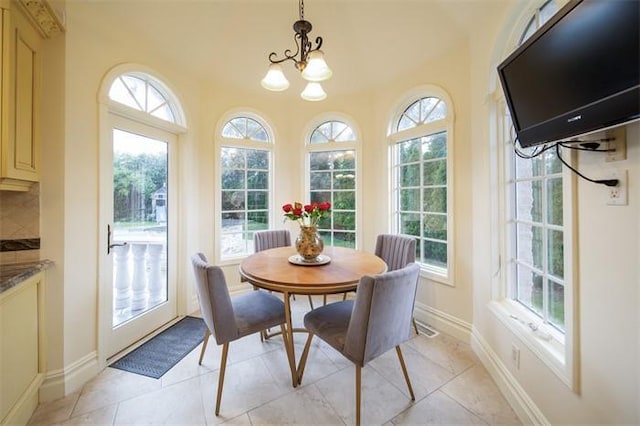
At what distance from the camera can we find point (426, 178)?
285cm

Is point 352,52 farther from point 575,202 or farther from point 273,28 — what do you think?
point 575,202

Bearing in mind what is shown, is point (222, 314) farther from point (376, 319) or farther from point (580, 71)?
point (580, 71)

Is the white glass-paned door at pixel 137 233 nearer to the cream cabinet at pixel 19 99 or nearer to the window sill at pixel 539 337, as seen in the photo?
the cream cabinet at pixel 19 99

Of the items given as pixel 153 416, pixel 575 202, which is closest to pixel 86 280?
pixel 153 416

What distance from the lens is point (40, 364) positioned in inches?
66.8

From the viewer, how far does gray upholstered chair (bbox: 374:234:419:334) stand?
2.52m

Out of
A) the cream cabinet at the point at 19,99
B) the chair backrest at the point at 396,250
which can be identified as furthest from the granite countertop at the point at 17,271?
the chair backrest at the point at 396,250

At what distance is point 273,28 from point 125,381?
3.24m

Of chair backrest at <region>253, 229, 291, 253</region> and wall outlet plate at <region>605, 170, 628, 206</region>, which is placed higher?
wall outlet plate at <region>605, 170, 628, 206</region>

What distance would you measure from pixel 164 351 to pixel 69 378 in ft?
1.95

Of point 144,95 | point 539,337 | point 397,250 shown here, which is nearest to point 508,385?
point 539,337

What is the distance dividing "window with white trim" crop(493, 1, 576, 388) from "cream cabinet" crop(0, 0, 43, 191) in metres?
2.77

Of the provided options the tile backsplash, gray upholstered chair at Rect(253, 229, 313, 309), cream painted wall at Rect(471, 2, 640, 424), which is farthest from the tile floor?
gray upholstered chair at Rect(253, 229, 313, 309)

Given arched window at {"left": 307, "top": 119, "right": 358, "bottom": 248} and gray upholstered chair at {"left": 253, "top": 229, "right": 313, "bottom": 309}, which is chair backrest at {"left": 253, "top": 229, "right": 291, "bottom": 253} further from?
arched window at {"left": 307, "top": 119, "right": 358, "bottom": 248}
